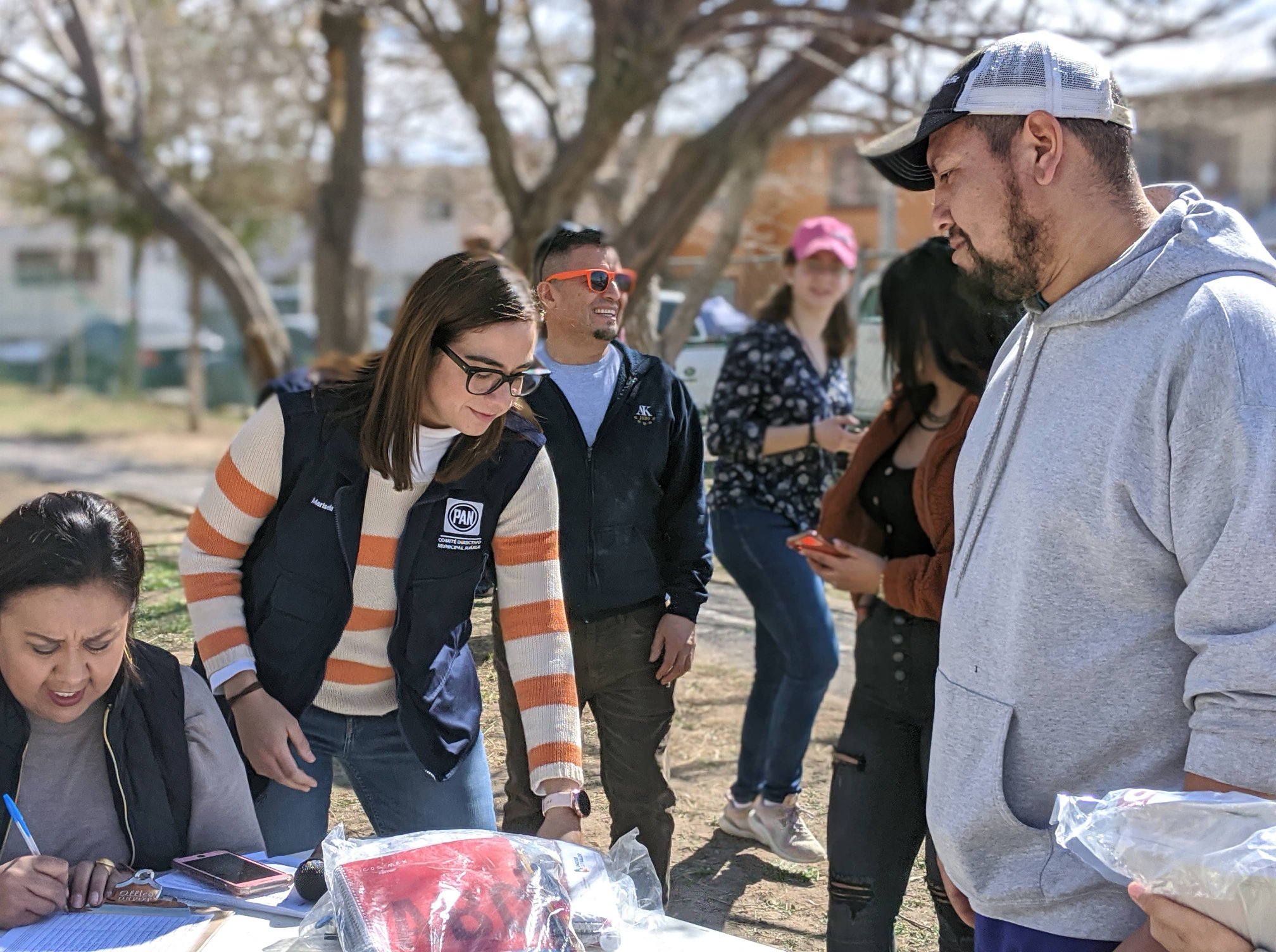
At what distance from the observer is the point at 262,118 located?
20.1 meters

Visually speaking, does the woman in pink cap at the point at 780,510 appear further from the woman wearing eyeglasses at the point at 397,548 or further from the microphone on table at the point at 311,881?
the microphone on table at the point at 311,881

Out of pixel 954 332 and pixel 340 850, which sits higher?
pixel 954 332

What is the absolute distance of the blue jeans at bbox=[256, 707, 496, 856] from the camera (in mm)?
2504

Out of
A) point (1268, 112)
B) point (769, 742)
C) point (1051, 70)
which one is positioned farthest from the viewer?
point (1268, 112)

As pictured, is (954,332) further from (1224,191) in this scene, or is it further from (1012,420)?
(1224,191)

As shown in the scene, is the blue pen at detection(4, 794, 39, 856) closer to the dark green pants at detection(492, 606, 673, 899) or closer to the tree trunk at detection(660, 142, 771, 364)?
the dark green pants at detection(492, 606, 673, 899)

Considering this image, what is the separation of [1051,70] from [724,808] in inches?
115

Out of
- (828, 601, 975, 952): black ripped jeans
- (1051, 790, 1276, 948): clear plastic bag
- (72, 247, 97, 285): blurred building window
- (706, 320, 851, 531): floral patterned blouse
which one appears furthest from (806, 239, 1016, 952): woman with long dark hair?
(72, 247, 97, 285): blurred building window

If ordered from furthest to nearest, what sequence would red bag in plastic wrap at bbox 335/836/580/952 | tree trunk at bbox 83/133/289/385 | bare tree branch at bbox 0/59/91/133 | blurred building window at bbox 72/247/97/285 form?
blurred building window at bbox 72/247/97/285 < tree trunk at bbox 83/133/289/385 < bare tree branch at bbox 0/59/91/133 < red bag in plastic wrap at bbox 335/836/580/952

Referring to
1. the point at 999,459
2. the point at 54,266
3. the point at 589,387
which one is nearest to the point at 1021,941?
the point at 999,459

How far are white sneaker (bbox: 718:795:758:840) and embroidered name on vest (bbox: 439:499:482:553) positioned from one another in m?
1.94

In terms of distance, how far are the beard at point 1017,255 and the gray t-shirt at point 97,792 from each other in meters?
1.49

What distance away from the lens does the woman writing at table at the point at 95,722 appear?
2082mm

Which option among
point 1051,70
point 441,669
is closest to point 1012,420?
point 1051,70
